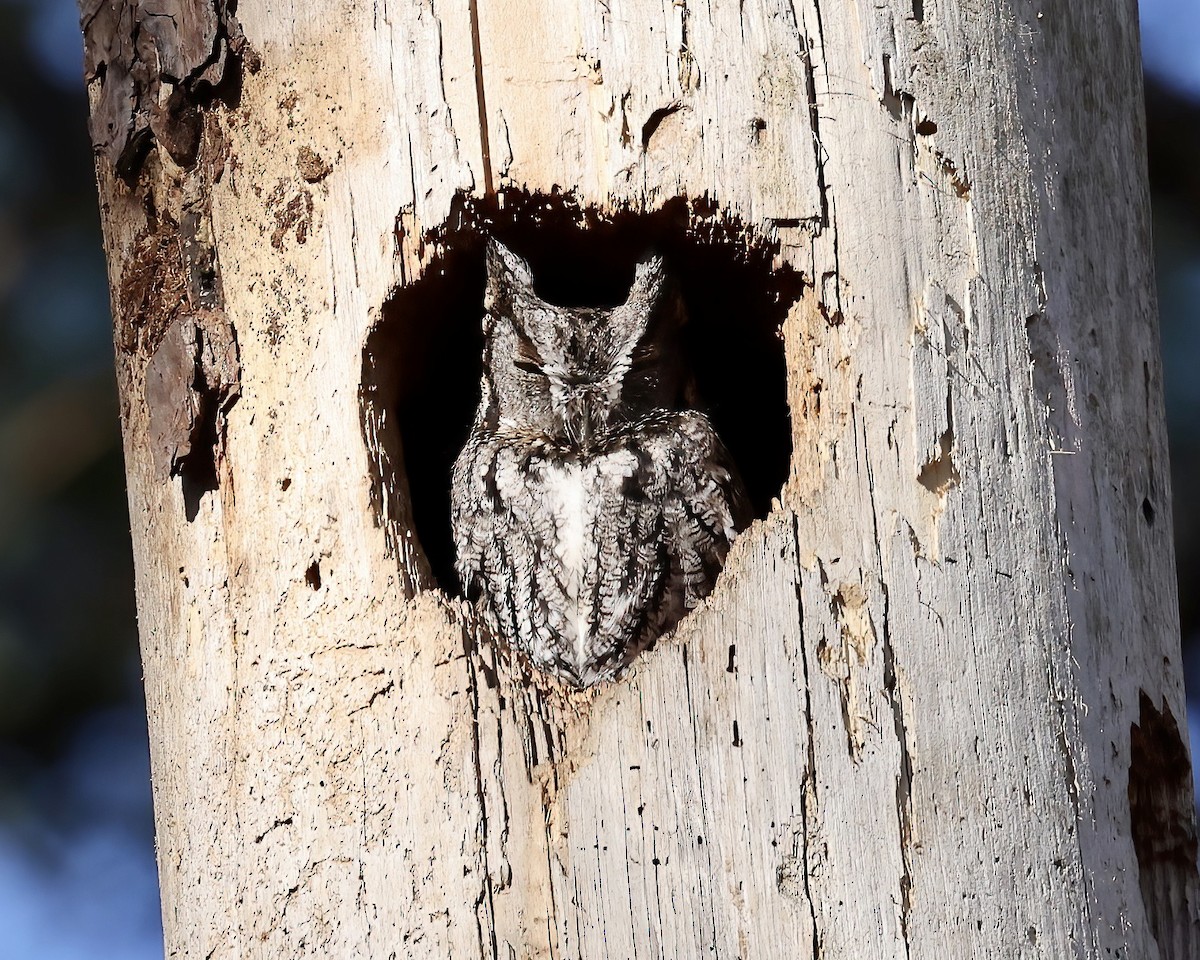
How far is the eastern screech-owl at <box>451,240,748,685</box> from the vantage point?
2600 mm

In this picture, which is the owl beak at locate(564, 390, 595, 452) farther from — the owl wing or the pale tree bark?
the pale tree bark

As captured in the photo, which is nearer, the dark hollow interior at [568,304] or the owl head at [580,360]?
the dark hollow interior at [568,304]

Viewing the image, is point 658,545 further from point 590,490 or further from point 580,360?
point 580,360

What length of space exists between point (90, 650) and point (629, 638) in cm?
172

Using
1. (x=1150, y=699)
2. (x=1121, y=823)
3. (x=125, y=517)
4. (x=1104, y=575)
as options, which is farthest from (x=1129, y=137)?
(x=125, y=517)

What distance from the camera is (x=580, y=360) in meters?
2.68

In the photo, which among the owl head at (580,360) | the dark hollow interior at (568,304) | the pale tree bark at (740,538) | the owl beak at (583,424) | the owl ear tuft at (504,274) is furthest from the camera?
the owl beak at (583,424)

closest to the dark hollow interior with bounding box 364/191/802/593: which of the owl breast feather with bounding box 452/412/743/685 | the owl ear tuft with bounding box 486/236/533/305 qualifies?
the owl ear tuft with bounding box 486/236/533/305

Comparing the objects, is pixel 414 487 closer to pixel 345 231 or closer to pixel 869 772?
pixel 345 231

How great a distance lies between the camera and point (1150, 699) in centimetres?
195

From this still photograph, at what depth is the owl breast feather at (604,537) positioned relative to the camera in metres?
2.60

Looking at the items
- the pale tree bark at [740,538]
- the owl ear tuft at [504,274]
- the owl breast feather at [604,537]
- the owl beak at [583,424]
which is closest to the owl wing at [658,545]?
the owl breast feather at [604,537]

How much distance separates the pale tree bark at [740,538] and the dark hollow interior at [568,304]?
0.03 metres

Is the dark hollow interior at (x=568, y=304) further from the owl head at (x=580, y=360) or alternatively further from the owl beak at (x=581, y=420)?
the owl beak at (x=581, y=420)
